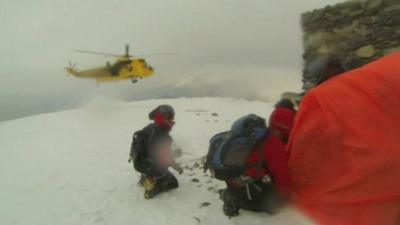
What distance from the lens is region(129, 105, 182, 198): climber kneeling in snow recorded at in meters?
6.68

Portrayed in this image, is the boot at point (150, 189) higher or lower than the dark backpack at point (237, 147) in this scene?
lower

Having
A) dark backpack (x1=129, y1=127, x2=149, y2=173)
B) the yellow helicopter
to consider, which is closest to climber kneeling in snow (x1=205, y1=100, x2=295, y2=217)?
dark backpack (x1=129, y1=127, x2=149, y2=173)

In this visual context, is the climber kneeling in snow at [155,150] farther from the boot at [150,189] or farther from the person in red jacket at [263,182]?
the person in red jacket at [263,182]

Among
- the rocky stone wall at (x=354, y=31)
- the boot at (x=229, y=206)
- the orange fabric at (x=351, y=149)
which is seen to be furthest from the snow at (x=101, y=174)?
the rocky stone wall at (x=354, y=31)

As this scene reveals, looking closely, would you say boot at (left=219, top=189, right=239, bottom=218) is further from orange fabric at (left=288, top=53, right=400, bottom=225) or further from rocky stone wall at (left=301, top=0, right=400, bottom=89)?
rocky stone wall at (left=301, top=0, right=400, bottom=89)

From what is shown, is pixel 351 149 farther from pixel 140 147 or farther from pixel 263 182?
pixel 140 147

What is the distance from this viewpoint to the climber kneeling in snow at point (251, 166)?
5102 mm

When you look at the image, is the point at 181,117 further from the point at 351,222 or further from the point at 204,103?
the point at 351,222

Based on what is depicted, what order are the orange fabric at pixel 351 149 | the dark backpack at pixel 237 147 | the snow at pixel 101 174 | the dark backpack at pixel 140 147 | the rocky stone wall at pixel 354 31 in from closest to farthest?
the orange fabric at pixel 351 149
the dark backpack at pixel 237 147
the snow at pixel 101 174
the dark backpack at pixel 140 147
the rocky stone wall at pixel 354 31

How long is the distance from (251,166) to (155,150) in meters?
2.09

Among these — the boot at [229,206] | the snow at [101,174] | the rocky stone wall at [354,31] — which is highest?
the rocky stone wall at [354,31]

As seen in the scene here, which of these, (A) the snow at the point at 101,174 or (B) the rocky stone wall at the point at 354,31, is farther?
(B) the rocky stone wall at the point at 354,31

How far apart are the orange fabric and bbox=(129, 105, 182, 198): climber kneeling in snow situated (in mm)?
2276

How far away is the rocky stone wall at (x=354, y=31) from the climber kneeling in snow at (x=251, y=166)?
292 centimetres
